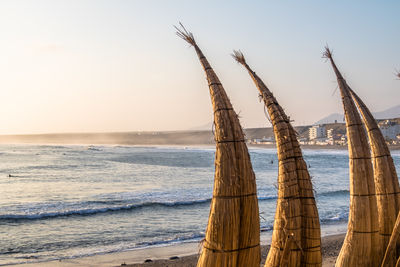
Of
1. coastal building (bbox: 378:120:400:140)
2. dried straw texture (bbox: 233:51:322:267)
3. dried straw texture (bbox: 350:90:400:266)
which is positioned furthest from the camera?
coastal building (bbox: 378:120:400:140)

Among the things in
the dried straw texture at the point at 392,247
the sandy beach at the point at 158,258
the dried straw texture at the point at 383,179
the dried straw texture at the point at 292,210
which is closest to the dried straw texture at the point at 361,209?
the dried straw texture at the point at 383,179

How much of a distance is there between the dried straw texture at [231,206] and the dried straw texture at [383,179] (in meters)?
3.61

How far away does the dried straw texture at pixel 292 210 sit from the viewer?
4.55 metres

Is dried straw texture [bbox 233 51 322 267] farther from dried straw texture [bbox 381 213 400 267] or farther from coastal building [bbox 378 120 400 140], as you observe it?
coastal building [bbox 378 120 400 140]

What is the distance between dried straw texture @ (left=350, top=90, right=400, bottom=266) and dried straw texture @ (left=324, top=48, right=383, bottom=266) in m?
0.36

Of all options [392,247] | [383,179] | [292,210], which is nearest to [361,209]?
[392,247]

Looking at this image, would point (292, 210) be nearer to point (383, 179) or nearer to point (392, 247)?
point (392, 247)

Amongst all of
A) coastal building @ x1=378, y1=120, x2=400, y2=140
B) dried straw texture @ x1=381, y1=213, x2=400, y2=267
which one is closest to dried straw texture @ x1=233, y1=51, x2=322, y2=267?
dried straw texture @ x1=381, y1=213, x2=400, y2=267

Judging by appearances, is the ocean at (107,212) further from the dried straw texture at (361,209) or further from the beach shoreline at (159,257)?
the dried straw texture at (361,209)

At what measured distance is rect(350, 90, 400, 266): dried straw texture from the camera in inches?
253

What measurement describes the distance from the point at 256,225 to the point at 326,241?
11071 millimetres

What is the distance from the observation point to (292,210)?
14.9 ft

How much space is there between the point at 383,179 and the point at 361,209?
951 millimetres

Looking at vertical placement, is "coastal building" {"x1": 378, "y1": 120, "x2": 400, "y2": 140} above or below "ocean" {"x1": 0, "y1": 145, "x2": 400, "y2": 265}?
above
